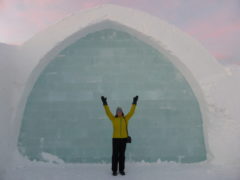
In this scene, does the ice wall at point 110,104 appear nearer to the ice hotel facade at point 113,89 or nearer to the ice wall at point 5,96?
the ice hotel facade at point 113,89

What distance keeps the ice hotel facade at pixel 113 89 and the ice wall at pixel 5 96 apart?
0.07 ft

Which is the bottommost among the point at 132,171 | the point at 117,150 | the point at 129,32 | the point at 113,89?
the point at 132,171

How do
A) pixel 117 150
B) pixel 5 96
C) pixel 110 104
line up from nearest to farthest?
pixel 117 150 → pixel 5 96 → pixel 110 104

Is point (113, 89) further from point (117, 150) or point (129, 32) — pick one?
point (117, 150)

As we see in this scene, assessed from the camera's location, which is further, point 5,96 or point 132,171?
point 5,96

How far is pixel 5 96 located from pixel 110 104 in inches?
78.4

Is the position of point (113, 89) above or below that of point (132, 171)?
above

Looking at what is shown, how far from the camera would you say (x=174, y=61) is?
16.0 feet

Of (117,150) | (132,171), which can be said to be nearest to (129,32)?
(117,150)

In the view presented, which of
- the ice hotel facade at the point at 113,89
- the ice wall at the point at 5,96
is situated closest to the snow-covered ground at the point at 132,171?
the ice hotel facade at the point at 113,89

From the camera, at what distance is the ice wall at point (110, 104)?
15.5ft

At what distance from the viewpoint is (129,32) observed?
4953 mm

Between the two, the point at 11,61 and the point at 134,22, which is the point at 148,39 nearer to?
the point at 134,22

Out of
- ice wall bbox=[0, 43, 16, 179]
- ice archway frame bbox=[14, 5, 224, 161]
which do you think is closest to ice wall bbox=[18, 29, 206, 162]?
ice archway frame bbox=[14, 5, 224, 161]
